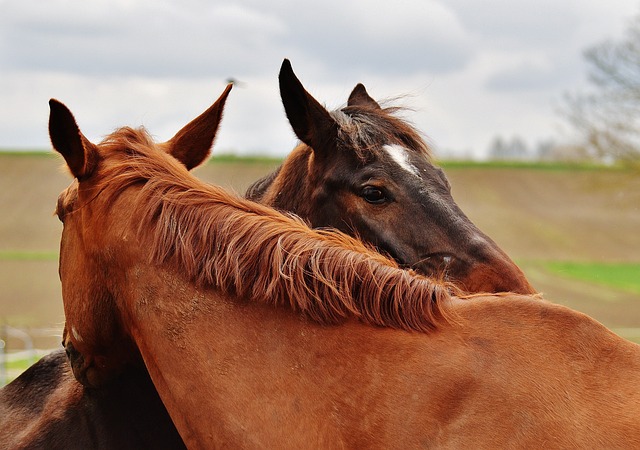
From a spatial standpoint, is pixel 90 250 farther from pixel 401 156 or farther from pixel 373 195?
pixel 401 156

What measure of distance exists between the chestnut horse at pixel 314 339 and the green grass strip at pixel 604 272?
1283 inches

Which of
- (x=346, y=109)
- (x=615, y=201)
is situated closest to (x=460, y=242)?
(x=346, y=109)

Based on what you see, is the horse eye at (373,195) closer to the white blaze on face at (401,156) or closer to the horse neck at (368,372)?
the white blaze on face at (401,156)

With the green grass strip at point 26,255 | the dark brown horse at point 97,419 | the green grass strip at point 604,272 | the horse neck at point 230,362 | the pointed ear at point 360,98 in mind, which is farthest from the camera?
the green grass strip at point 26,255

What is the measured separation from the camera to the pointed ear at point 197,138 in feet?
12.9

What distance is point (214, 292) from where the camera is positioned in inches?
111

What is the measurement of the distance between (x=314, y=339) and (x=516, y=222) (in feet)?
155

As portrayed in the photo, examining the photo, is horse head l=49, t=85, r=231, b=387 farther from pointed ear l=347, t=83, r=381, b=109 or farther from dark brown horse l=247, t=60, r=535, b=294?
pointed ear l=347, t=83, r=381, b=109

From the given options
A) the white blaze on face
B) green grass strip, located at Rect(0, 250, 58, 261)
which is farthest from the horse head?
green grass strip, located at Rect(0, 250, 58, 261)

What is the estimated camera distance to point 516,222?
48.4 metres

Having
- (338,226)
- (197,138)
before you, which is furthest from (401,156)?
(197,138)

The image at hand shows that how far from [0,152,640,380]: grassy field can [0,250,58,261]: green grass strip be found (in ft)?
0.21

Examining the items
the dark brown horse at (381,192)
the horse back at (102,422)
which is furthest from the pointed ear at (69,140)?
the dark brown horse at (381,192)

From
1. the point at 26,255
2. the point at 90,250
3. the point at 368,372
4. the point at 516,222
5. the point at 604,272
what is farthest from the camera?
the point at 516,222
